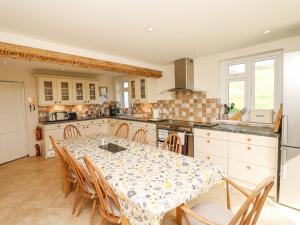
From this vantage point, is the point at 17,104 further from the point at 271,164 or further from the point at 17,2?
the point at 271,164

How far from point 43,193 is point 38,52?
204cm

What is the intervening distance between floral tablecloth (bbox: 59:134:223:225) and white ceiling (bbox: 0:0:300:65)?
151cm

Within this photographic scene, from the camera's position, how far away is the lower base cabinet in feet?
7.52

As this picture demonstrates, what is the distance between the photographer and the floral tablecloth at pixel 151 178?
1098 mm

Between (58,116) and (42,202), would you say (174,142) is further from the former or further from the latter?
(58,116)

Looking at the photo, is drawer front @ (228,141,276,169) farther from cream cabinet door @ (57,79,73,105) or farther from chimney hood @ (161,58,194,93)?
cream cabinet door @ (57,79,73,105)

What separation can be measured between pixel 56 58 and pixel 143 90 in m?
2.29

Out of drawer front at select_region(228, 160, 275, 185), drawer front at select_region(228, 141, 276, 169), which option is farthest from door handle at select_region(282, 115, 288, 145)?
drawer front at select_region(228, 160, 275, 185)

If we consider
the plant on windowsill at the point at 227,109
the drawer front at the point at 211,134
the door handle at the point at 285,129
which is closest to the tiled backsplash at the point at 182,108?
the plant on windowsill at the point at 227,109

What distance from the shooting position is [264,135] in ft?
7.48

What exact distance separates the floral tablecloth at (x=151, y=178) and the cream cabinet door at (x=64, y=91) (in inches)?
110

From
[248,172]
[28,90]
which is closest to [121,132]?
[28,90]

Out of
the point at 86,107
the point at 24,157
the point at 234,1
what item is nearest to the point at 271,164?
the point at 234,1

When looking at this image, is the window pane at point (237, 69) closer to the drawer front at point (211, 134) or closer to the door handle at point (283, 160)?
the drawer front at point (211, 134)
